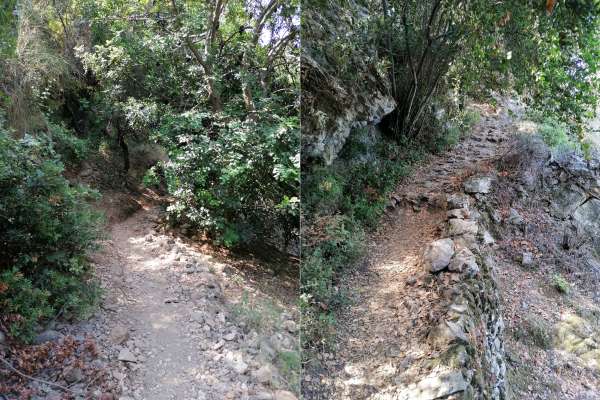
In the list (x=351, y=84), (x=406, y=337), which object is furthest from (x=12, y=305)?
(x=351, y=84)

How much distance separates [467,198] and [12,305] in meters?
2.79

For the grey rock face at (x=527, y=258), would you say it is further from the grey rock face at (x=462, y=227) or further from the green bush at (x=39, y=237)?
the green bush at (x=39, y=237)

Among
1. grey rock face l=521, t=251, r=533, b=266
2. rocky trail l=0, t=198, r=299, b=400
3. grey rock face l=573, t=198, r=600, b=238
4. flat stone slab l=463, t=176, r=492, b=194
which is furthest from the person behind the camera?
flat stone slab l=463, t=176, r=492, b=194

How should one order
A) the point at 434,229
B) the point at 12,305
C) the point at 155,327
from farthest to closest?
1. the point at 434,229
2. the point at 155,327
3. the point at 12,305

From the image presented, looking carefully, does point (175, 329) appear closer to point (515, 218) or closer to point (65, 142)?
point (65, 142)

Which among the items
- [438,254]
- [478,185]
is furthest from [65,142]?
[478,185]

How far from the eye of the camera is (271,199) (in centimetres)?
152

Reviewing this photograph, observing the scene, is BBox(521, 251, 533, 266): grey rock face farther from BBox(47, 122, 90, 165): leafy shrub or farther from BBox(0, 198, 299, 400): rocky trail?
BBox(47, 122, 90, 165): leafy shrub

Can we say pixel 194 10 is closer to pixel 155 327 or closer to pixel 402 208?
pixel 155 327

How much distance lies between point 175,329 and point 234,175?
1.91 feet

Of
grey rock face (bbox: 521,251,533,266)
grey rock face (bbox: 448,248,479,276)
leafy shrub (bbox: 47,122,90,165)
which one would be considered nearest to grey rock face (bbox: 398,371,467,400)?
grey rock face (bbox: 448,248,479,276)

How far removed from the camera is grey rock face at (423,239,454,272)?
2416mm

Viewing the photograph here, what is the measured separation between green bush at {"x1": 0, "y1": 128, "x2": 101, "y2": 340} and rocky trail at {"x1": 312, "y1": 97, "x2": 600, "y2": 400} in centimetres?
119

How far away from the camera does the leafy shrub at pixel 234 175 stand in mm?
1388
